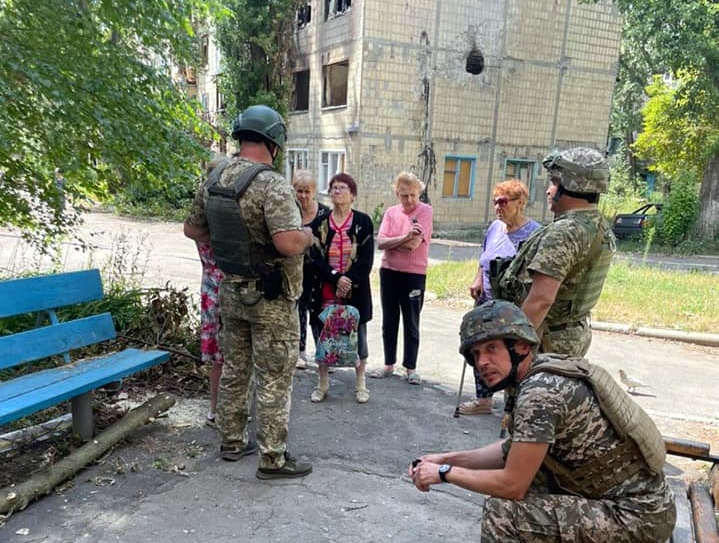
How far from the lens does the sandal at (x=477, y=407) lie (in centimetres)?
438

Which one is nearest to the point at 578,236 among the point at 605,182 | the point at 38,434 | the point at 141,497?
the point at 605,182

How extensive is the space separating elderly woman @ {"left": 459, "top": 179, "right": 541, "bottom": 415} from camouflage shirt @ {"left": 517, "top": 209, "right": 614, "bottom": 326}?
2.89 ft

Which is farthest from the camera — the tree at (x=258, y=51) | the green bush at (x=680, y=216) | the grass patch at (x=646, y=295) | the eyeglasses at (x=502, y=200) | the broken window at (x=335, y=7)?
the green bush at (x=680, y=216)

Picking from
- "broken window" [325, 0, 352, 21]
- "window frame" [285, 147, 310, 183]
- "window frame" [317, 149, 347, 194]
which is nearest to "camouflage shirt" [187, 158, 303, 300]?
"window frame" [317, 149, 347, 194]

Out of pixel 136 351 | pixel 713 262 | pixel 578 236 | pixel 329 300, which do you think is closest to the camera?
pixel 578 236

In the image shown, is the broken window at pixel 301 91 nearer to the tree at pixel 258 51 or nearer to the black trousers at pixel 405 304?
the tree at pixel 258 51

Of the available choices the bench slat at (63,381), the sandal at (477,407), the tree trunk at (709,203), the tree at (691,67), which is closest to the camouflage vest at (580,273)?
the sandal at (477,407)

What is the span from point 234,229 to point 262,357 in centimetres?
73

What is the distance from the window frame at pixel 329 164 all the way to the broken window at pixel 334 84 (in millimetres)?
1683

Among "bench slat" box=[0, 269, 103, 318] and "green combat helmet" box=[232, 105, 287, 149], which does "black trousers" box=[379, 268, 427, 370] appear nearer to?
"green combat helmet" box=[232, 105, 287, 149]

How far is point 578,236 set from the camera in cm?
280

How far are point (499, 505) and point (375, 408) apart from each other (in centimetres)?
237

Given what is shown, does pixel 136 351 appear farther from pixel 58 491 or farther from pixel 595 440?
pixel 595 440

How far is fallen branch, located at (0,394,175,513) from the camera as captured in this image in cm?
279
